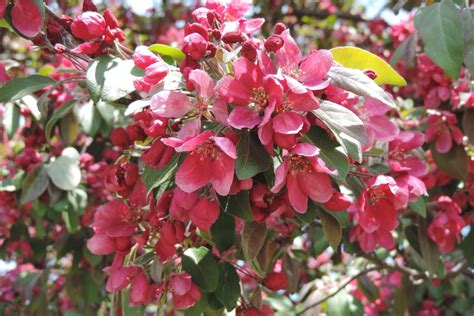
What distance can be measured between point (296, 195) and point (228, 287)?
460 mm

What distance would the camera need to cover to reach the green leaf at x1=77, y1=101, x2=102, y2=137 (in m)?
2.48

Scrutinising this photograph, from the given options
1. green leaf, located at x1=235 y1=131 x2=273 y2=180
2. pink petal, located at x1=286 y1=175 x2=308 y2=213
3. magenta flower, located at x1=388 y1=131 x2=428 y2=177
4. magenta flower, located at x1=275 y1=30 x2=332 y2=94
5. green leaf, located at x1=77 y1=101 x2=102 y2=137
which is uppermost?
magenta flower, located at x1=275 y1=30 x2=332 y2=94

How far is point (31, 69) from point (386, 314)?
257 cm

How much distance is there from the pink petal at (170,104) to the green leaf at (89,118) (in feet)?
4.00

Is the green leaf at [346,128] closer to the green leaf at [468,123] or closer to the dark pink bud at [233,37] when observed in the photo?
the dark pink bud at [233,37]

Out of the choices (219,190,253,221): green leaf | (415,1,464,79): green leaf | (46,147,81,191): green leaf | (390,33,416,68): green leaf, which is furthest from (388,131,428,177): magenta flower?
(46,147,81,191): green leaf

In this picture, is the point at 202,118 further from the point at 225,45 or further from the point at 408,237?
the point at 408,237

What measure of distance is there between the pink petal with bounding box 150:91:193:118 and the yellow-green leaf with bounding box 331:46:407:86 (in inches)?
15.9

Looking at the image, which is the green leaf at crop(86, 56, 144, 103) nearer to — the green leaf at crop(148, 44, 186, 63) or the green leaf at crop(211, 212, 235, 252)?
the green leaf at crop(148, 44, 186, 63)

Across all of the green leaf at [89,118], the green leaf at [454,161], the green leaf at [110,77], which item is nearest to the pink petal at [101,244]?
the green leaf at [110,77]

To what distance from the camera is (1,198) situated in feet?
8.32

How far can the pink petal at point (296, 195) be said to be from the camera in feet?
4.42

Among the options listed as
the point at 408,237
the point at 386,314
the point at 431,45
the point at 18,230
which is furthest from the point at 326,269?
the point at 431,45

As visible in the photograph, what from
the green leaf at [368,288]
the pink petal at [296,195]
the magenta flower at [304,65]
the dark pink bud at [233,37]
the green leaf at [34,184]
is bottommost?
the green leaf at [368,288]
